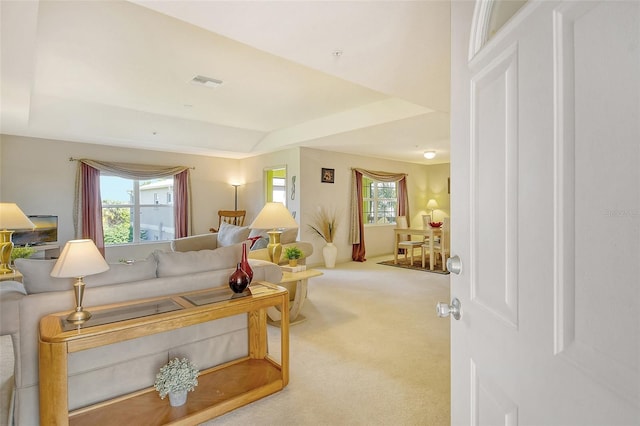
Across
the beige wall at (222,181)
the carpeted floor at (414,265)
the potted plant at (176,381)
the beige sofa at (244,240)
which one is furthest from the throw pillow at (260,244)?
the carpeted floor at (414,265)

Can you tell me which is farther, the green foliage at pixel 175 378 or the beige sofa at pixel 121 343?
the green foliage at pixel 175 378

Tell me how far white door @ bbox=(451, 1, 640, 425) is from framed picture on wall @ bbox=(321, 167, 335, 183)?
221 inches

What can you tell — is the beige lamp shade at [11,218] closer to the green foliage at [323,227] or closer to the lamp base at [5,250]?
the lamp base at [5,250]

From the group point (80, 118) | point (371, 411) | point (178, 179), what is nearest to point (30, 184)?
point (80, 118)

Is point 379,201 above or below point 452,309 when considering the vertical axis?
above

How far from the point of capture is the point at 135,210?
659 cm

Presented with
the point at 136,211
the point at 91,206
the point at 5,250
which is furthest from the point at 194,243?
the point at 5,250

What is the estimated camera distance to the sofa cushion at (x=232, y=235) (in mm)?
5043

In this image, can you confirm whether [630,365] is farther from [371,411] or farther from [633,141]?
[371,411]

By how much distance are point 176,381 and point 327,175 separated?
518 centimetres

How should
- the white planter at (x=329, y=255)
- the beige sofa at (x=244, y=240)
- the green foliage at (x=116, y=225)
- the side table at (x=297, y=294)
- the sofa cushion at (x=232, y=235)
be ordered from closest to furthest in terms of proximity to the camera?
the side table at (x=297, y=294)
the beige sofa at (x=244, y=240)
the sofa cushion at (x=232, y=235)
the green foliage at (x=116, y=225)
the white planter at (x=329, y=255)

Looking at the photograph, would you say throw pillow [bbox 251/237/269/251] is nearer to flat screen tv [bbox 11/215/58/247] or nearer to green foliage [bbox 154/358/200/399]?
green foliage [bbox 154/358/200/399]

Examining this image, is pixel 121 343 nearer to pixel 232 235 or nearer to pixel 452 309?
pixel 452 309

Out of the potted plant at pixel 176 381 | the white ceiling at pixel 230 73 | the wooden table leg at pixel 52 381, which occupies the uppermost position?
the white ceiling at pixel 230 73
